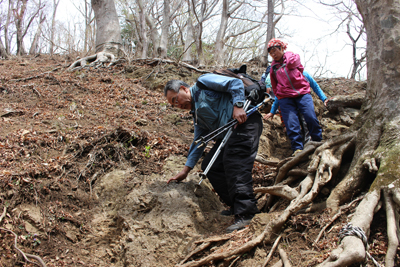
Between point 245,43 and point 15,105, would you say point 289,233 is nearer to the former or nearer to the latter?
point 15,105

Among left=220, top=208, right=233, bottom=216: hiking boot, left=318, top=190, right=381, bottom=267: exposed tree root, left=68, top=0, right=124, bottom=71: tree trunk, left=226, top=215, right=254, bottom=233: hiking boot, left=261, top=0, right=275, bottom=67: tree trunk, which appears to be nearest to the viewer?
left=318, top=190, right=381, bottom=267: exposed tree root

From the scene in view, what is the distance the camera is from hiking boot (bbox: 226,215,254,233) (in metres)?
3.13

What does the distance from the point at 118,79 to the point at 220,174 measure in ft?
20.7

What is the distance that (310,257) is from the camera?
2393 mm

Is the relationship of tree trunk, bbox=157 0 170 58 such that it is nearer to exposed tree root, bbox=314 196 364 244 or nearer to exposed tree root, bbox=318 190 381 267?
exposed tree root, bbox=314 196 364 244

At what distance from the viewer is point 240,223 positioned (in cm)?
316

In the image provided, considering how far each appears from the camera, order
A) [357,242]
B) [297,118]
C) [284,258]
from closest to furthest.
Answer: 1. [357,242]
2. [284,258]
3. [297,118]

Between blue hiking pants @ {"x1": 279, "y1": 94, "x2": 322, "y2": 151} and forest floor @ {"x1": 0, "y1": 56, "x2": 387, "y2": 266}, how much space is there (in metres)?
0.70

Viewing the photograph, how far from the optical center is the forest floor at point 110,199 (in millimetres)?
2992

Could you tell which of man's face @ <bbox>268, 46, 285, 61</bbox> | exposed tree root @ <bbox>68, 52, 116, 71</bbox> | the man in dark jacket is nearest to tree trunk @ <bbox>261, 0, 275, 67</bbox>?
exposed tree root @ <bbox>68, 52, 116, 71</bbox>

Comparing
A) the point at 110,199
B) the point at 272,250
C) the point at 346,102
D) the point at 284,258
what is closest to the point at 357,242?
the point at 284,258

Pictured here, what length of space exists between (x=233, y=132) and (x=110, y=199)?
2099 mm

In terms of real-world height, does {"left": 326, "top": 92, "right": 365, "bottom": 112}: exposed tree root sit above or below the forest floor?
above

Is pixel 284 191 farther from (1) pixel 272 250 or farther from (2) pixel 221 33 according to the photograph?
(2) pixel 221 33
